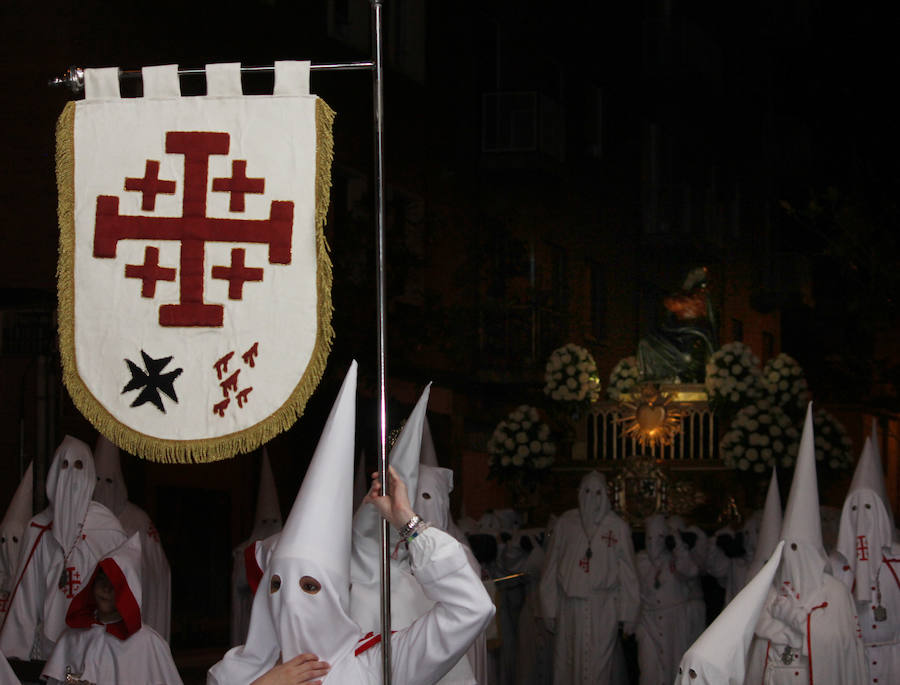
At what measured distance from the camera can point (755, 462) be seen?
10.7 meters

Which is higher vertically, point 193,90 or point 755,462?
point 193,90

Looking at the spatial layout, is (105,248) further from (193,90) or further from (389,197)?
(389,197)

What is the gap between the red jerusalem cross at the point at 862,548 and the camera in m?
7.55

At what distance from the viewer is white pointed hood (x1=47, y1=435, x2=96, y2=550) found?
7.16 meters

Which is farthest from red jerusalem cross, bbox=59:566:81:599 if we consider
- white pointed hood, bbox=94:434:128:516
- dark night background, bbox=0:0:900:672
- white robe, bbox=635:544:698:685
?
white robe, bbox=635:544:698:685

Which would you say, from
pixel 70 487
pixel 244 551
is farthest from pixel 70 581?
pixel 244 551

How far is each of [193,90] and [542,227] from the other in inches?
242

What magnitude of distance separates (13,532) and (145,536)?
1061mm

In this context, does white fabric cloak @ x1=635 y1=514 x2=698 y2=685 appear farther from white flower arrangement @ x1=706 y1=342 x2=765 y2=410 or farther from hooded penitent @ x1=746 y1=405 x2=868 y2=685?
hooded penitent @ x1=746 y1=405 x2=868 y2=685

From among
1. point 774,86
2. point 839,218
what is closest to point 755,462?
point 839,218

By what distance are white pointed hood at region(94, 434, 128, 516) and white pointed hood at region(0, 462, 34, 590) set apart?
3.19 feet

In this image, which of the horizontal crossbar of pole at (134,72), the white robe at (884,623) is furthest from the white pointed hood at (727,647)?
the white robe at (884,623)

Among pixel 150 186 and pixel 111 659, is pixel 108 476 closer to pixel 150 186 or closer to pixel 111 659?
pixel 111 659

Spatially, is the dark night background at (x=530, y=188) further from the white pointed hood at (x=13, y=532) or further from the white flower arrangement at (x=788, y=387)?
the white pointed hood at (x=13, y=532)
